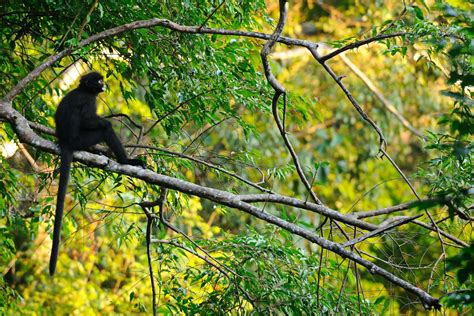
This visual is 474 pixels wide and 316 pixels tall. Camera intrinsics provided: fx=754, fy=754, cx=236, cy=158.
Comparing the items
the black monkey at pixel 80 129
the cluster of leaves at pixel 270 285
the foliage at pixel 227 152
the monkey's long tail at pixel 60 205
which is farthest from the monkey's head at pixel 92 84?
the cluster of leaves at pixel 270 285

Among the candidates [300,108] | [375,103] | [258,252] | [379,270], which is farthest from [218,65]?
[375,103]

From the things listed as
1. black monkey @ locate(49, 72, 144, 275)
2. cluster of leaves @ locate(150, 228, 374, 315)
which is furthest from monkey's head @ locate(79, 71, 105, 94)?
cluster of leaves @ locate(150, 228, 374, 315)

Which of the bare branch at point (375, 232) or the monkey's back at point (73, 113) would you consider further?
the monkey's back at point (73, 113)

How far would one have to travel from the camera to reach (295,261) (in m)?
4.58

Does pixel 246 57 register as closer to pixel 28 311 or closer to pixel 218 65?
pixel 218 65

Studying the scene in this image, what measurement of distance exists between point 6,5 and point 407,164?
29.4 ft

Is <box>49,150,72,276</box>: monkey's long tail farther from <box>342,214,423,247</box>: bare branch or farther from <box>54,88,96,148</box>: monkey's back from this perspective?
<box>342,214,423,247</box>: bare branch

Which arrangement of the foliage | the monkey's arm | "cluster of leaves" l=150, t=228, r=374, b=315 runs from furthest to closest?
the monkey's arm < "cluster of leaves" l=150, t=228, r=374, b=315 < the foliage

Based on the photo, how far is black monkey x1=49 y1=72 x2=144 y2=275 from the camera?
4.32 metres

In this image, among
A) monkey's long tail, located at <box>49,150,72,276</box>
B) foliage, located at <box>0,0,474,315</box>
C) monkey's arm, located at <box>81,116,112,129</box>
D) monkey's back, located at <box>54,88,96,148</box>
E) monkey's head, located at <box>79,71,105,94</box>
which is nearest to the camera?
foliage, located at <box>0,0,474,315</box>

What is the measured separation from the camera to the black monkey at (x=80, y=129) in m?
4.32

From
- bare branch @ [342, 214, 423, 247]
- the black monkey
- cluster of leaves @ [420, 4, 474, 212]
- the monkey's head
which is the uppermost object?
the monkey's head

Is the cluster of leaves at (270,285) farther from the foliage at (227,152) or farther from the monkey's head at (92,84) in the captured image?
the monkey's head at (92,84)

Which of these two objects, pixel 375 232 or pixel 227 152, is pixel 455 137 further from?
pixel 227 152
